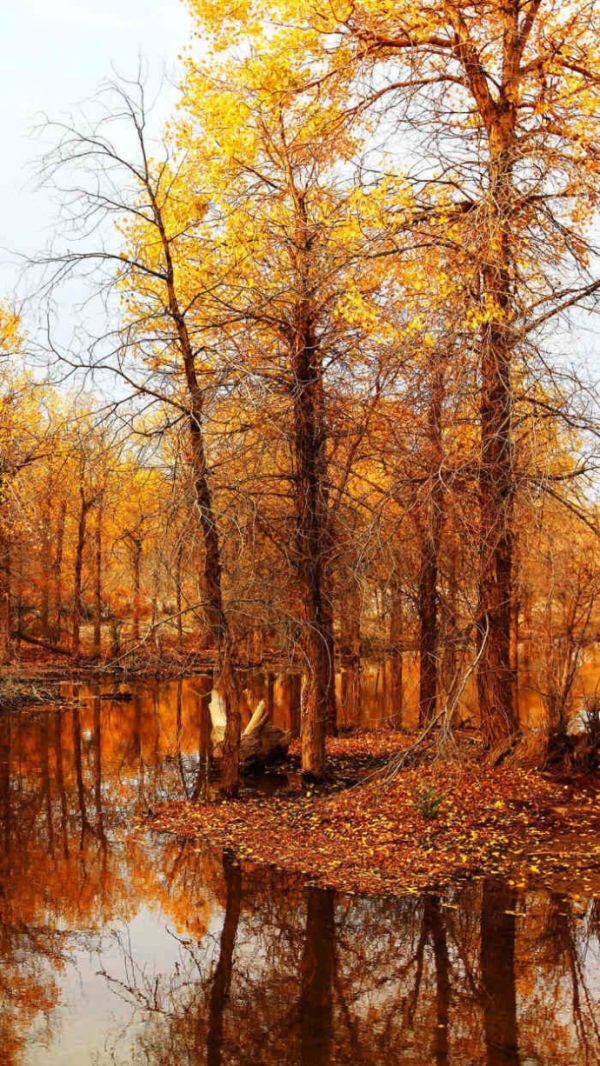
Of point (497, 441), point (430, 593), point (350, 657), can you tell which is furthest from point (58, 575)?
point (497, 441)

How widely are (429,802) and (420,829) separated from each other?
365mm

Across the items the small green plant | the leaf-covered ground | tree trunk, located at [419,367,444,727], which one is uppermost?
tree trunk, located at [419,367,444,727]

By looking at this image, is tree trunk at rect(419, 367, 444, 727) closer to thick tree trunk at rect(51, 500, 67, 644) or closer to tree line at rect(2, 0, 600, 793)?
tree line at rect(2, 0, 600, 793)

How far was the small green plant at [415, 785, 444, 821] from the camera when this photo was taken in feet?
35.5

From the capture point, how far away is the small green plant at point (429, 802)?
10828 mm

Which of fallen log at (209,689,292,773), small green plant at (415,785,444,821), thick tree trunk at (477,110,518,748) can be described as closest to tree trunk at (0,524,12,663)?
fallen log at (209,689,292,773)

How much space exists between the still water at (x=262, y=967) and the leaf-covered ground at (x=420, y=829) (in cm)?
41

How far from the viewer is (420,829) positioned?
418 inches

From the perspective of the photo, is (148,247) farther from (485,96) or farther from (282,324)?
(485,96)

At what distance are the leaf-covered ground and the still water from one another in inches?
16.3

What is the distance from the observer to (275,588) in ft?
44.8

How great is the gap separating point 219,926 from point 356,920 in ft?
3.90

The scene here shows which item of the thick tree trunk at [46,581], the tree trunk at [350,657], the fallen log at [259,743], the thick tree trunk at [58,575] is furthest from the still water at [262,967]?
the thick tree trunk at [46,581]

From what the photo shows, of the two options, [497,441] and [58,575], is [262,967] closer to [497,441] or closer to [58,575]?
[497,441]
